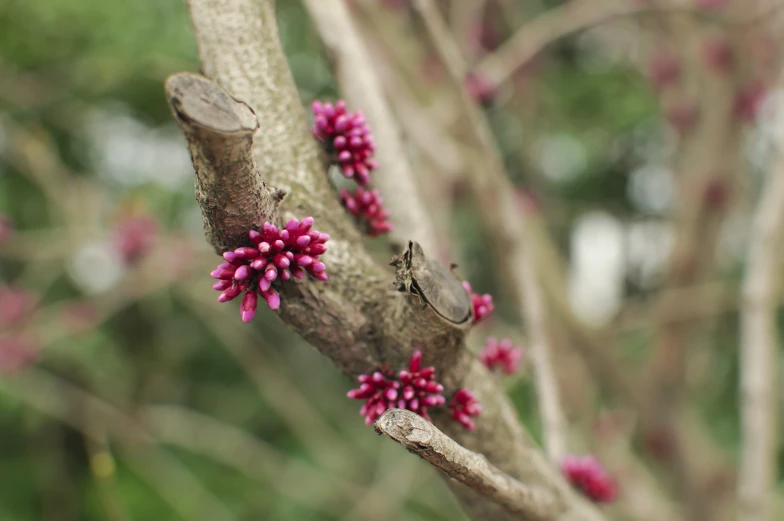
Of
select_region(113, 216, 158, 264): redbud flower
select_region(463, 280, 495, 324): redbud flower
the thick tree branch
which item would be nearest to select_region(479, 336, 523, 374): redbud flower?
select_region(463, 280, 495, 324): redbud flower

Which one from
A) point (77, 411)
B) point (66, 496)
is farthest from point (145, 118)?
point (66, 496)

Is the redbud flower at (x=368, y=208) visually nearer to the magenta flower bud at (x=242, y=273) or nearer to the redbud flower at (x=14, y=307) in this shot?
the magenta flower bud at (x=242, y=273)

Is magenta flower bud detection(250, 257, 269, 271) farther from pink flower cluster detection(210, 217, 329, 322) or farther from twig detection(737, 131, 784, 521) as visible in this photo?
twig detection(737, 131, 784, 521)

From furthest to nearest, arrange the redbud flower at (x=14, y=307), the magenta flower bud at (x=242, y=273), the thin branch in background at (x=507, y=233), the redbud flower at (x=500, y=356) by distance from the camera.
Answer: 1. the redbud flower at (x=14, y=307)
2. the thin branch in background at (x=507, y=233)
3. the redbud flower at (x=500, y=356)
4. the magenta flower bud at (x=242, y=273)

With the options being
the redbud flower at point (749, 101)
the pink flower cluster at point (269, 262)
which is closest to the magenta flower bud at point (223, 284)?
the pink flower cluster at point (269, 262)

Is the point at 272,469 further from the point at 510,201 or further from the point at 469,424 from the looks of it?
the point at 469,424

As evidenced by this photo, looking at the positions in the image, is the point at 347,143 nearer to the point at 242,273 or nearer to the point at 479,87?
the point at 242,273
